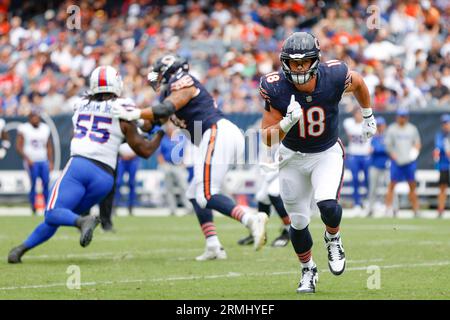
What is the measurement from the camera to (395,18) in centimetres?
1934

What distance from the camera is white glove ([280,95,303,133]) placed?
20.2 ft

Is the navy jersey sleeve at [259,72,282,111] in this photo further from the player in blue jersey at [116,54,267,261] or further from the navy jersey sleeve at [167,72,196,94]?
the navy jersey sleeve at [167,72,196,94]

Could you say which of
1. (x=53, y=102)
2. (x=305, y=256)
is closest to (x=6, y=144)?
(x=53, y=102)

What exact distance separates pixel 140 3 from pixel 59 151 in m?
6.23

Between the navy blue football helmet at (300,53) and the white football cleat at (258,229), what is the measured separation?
1.84 m

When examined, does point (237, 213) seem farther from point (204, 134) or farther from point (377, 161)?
point (377, 161)

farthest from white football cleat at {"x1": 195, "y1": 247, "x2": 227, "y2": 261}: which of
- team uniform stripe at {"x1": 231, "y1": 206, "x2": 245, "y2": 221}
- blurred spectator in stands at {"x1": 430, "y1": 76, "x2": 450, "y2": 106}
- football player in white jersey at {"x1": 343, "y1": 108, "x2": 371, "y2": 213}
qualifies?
blurred spectator in stands at {"x1": 430, "y1": 76, "x2": 450, "y2": 106}

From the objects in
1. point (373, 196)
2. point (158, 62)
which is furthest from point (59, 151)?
point (158, 62)

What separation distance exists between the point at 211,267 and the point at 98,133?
161 centimetres

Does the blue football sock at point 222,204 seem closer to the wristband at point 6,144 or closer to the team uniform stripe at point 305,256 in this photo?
the team uniform stripe at point 305,256

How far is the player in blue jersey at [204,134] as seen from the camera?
28.8ft

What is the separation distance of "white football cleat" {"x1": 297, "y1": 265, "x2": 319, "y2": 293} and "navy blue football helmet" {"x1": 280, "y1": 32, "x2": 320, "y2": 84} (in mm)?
1262
